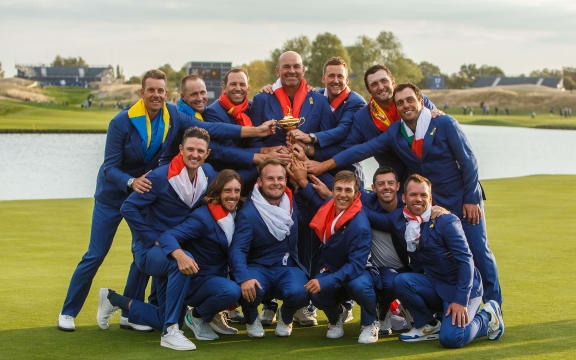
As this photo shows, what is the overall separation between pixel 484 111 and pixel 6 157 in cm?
6891

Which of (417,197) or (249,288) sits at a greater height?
(417,197)

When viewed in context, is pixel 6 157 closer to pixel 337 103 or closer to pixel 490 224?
pixel 490 224

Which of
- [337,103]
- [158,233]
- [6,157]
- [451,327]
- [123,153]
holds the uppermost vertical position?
[337,103]

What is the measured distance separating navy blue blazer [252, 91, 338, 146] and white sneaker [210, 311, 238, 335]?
1.75 m

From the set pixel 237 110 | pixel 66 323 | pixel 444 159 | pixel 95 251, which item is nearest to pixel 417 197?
pixel 444 159

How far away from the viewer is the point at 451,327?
5414mm

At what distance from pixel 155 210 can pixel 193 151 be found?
2.16 ft

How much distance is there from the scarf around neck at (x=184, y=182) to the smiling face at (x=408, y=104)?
6.04 ft

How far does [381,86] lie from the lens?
6355 millimetres

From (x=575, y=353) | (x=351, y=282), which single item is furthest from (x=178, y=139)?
(x=575, y=353)

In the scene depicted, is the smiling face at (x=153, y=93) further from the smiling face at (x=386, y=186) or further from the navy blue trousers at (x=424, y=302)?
the navy blue trousers at (x=424, y=302)

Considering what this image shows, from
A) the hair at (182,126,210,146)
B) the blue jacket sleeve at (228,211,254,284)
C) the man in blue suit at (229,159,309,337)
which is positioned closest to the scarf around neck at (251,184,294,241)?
the man in blue suit at (229,159,309,337)

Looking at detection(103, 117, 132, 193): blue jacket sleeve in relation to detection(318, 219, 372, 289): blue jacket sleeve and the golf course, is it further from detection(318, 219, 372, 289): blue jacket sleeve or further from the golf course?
detection(318, 219, 372, 289): blue jacket sleeve

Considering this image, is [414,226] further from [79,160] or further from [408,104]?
[79,160]
